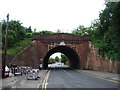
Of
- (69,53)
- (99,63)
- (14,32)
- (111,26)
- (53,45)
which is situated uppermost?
(14,32)

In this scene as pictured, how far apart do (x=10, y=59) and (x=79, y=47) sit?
18.0 meters

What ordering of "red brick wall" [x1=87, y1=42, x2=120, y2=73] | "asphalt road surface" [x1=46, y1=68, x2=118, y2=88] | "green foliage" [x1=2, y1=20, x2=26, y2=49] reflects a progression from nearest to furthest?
"asphalt road surface" [x1=46, y1=68, x2=118, y2=88] < "red brick wall" [x1=87, y1=42, x2=120, y2=73] < "green foliage" [x1=2, y1=20, x2=26, y2=49]

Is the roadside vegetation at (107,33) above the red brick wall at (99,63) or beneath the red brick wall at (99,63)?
above

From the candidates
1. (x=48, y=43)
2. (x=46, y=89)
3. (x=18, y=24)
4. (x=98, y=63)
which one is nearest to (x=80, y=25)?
(x=18, y=24)

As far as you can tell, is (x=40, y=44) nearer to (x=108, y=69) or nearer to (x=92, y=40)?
(x=92, y=40)

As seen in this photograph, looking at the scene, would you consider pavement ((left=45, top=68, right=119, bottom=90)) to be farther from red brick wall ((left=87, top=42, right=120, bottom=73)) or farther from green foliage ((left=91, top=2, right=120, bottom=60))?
red brick wall ((left=87, top=42, right=120, bottom=73))

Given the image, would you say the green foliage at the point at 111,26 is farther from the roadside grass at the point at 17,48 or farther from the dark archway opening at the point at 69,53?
the roadside grass at the point at 17,48

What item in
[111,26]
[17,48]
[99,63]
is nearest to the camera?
[111,26]

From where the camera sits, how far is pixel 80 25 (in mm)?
78438

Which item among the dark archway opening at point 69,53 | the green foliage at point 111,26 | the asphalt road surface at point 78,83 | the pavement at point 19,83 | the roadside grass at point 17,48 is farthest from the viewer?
the dark archway opening at point 69,53

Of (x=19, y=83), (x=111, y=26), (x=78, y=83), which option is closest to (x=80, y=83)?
(x=78, y=83)

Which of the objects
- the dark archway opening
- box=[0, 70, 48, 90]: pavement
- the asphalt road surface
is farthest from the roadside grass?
box=[0, 70, 48, 90]: pavement

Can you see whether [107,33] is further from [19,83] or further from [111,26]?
[19,83]

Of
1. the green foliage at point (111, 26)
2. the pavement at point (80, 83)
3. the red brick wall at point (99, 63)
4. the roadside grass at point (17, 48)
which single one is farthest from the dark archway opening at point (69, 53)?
the pavement at point (80, 83)
